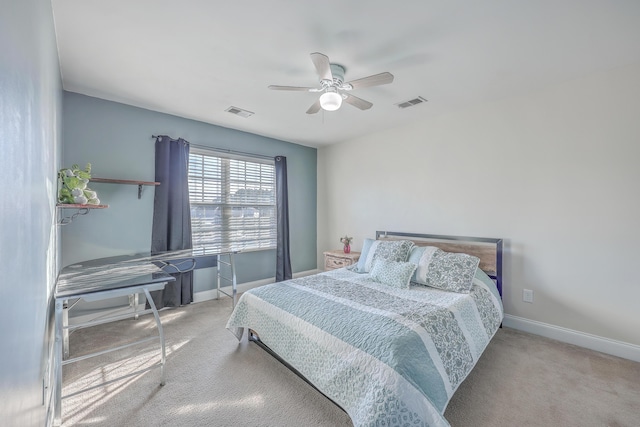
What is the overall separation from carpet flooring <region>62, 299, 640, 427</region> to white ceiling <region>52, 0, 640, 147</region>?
8.22 ft

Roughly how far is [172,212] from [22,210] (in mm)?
2587

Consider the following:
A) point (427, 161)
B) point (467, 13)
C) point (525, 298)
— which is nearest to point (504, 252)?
point (525, 298)

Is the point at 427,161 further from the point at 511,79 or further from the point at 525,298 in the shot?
the point at 525,298

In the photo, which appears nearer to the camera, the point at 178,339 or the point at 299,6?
the point at 299,6

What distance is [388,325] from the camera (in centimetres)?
174

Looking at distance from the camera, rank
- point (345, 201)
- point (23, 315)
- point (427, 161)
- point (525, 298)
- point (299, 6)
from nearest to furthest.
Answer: point (23, 315) → point (299, 6) → point (525, 298) → point (427, 161) → point (345, 201)

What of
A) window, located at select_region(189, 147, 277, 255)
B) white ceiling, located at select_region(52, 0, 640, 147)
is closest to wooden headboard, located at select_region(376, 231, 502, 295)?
white ceiling, located at select_region(52, 0, 640, 147)

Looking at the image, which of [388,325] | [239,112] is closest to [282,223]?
[239,112]

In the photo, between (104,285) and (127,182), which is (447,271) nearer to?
(104,285)

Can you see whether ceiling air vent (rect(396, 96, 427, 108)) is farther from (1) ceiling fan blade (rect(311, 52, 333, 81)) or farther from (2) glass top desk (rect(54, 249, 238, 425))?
(2) glass top desk (rect(54, 249, 238, 425))

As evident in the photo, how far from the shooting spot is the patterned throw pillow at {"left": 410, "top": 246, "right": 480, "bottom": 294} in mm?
2559

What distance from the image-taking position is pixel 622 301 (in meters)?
2.41

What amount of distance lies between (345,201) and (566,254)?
9.59 feet

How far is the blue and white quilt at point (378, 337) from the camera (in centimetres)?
140
